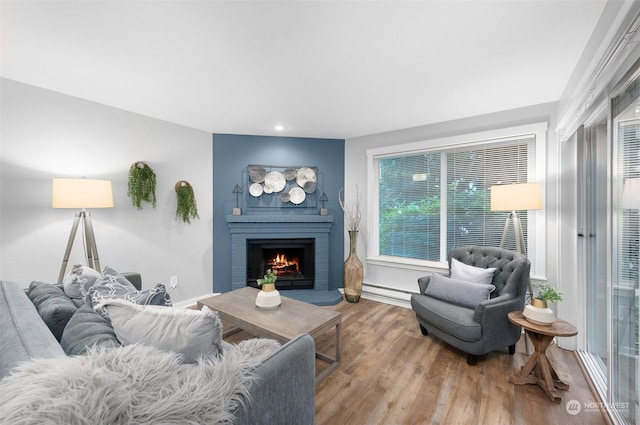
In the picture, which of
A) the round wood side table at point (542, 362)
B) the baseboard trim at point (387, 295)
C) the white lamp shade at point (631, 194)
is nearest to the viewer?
the white lamp shade at point (631, 194)

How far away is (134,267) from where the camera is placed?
9.55 ft

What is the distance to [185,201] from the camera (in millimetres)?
3273

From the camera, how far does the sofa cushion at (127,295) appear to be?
→ 1.33m

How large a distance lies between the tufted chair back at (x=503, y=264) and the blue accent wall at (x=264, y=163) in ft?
5.63

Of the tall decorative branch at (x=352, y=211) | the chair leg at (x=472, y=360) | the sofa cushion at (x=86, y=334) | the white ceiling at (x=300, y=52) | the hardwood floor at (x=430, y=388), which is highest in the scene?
the white ceiling at (x=300, y=52)

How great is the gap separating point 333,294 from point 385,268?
2.73ft

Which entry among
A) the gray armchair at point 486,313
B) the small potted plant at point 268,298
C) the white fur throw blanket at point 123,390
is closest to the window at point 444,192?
the gray armchair at point 486,313

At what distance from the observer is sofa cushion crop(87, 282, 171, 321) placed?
1335 millimetres

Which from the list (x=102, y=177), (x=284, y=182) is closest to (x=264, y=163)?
(x=284, y=182)

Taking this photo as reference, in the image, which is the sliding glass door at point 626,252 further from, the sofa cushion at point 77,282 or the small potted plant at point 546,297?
the sofa cushion at point 77,282

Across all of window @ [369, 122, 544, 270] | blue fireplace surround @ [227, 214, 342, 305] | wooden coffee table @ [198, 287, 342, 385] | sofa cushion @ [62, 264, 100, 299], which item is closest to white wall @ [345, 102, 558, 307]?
window @ [369, 122, 544, 270]

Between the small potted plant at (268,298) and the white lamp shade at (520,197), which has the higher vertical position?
the white lamp shade at (520,197)

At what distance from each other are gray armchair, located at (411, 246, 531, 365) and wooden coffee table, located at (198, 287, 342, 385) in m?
0.94

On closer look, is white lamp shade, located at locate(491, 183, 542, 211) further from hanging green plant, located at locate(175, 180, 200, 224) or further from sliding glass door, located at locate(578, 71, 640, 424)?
hanging green plant, located at locate(175, 180, 200, 224)
